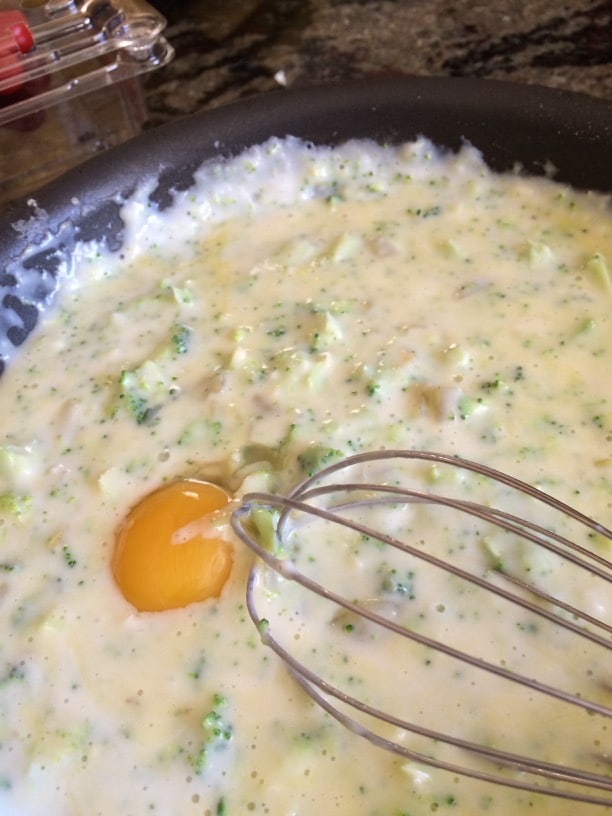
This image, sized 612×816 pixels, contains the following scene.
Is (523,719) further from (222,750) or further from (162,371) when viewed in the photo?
(162,371)

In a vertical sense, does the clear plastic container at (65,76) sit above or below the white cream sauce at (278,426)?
above

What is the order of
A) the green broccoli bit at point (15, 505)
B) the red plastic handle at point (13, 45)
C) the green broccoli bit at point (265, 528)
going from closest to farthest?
the green broccoli bit at point (265, 528)
the green broccoli bit at point (15, 505)
the red plastic handle at point (13, 45)

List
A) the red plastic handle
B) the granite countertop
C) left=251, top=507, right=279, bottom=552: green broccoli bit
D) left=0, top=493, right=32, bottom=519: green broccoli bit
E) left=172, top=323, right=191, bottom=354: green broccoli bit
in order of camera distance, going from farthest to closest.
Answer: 1. the granite countertop
2. the red plastic handle
3. left=172, top=323, right=191, bottom=354: green broccoli bit
4. left=0, top=493, right=32, bottom=519: green broccoli bit
5. left=251, top=507, right=279, bottom=552: green broccoli bit

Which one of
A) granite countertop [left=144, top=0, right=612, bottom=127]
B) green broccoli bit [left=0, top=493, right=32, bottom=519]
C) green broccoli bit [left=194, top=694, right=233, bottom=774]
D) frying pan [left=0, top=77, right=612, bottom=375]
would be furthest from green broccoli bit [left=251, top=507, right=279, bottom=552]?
granite countertop [left=144, top=0, right=612, bottom=127]

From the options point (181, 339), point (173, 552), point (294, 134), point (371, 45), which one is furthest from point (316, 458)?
point (371, 45)

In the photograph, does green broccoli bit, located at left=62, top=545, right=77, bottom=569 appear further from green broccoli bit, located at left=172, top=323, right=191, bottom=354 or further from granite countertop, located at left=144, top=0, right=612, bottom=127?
granite countertop, located at left=144, top=0, right=612, bottom=127

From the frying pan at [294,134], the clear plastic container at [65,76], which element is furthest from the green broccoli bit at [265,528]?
the clear plastic container at [65,76]

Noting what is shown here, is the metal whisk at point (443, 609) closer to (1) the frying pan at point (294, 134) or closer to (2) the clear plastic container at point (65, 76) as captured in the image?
(1) the frying pan at point (294, 134)

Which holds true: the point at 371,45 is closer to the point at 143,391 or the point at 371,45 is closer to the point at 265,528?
the point at 143,391
